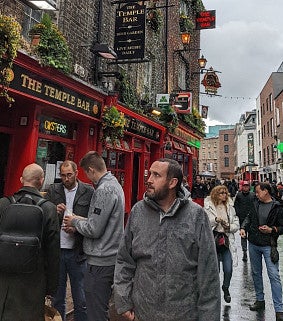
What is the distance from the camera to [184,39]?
1614 cm

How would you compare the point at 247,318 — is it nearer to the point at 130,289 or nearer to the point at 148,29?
the point at 130,289

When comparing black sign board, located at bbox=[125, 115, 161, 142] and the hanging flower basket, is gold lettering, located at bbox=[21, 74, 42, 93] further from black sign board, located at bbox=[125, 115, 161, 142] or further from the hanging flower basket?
black sign board, located at bbox=[125, 115, 161, 142]

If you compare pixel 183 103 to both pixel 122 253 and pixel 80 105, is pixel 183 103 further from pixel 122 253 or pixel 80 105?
pixel 122 253

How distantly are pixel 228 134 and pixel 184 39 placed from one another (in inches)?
2665

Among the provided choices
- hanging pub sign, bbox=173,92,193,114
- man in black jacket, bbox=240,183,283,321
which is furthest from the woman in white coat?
hanging pub sign, bbox=173,92,193,114

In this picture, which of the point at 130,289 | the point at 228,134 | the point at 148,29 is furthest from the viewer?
the point at 228,134

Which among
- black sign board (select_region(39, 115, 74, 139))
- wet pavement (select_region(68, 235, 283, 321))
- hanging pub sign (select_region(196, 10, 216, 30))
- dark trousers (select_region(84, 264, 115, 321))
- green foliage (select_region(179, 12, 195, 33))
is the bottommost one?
wet pavement (select_region(68, 235, 283, 321))

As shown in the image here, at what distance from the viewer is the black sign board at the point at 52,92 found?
629 cm

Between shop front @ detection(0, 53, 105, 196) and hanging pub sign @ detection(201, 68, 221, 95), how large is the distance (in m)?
10.9

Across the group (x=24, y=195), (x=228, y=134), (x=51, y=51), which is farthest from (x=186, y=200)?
(x=228, y=134)

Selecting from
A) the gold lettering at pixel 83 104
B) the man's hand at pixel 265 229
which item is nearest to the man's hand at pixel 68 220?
the man's hand at pixel 265 229

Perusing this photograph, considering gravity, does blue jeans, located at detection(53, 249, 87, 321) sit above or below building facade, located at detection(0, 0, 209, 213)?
below

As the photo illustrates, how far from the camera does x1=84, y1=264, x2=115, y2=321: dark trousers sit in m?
3.29

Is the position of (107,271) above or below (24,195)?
below
